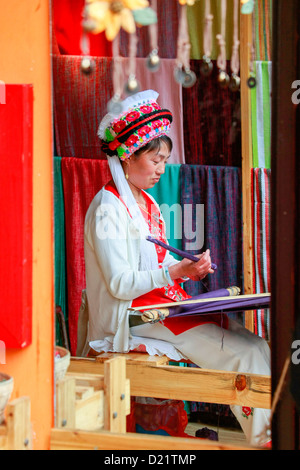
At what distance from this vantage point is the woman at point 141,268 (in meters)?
2.30

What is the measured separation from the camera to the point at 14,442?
1.54 metres

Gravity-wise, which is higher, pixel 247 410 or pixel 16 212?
pixel 16 212

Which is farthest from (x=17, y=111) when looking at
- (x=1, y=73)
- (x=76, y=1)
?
(x=76, y=1)

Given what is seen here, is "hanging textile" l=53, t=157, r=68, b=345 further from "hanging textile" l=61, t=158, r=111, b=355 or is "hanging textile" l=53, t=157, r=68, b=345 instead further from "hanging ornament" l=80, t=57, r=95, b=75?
"hanging ornament" l=80, t=57, r=95, b=75

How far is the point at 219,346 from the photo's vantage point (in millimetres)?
2523

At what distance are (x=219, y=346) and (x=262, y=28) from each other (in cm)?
120

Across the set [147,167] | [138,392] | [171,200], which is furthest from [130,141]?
[138,392]

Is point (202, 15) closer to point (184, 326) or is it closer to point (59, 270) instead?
point (59, 270)

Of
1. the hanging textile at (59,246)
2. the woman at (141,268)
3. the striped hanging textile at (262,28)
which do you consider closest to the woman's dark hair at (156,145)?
the woman at (141,268)

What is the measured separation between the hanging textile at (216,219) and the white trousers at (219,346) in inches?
10.5

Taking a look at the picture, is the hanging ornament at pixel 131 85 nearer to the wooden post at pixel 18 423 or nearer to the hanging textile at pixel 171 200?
the wooden post at pixel 18 423

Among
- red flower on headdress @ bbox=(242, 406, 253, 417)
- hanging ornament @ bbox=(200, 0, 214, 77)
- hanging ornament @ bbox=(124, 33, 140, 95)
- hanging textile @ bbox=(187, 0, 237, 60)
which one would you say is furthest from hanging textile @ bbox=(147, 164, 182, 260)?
hanging ornament @ bbox=(124, 33, 140, 95)

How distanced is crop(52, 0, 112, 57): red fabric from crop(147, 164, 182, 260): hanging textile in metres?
0.98

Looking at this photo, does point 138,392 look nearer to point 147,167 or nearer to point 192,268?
point 192,268
